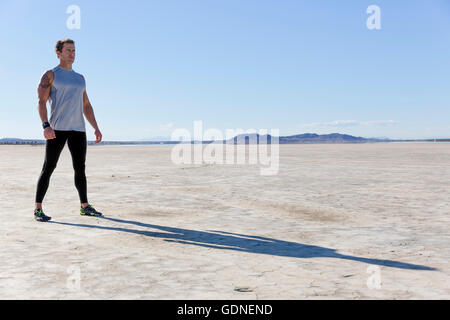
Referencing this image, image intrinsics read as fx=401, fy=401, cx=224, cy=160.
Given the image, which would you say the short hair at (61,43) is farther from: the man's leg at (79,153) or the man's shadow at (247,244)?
the man's shadow at (247,244)

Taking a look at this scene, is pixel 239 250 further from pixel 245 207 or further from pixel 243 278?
pixel 245 207

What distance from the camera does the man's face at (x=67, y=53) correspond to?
462 cm

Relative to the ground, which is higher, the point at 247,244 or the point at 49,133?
the point at 49,133

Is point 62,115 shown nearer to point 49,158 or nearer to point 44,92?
point 44,92

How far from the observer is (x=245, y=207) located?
555 centimetres

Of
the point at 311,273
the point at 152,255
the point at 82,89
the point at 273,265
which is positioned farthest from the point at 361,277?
the point at 82,89

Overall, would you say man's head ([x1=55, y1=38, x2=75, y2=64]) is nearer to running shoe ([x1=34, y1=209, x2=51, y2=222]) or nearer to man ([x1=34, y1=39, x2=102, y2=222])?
man ([x1=34, y1=39, x2=102, y2=222])

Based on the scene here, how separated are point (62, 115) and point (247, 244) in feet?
8.77

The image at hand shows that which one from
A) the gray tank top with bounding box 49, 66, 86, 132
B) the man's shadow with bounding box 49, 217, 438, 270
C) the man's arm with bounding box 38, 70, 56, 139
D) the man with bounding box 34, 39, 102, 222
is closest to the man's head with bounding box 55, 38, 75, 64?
the man with bounding box 34, 39, 102, 222

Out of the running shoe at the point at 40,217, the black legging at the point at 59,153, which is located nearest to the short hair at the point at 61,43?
the black legging at the point at 59,153

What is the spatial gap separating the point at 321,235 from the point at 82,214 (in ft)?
9.42

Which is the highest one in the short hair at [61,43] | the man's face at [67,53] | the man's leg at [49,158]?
the short hair at [61,43]

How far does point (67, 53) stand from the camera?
15.2ft
